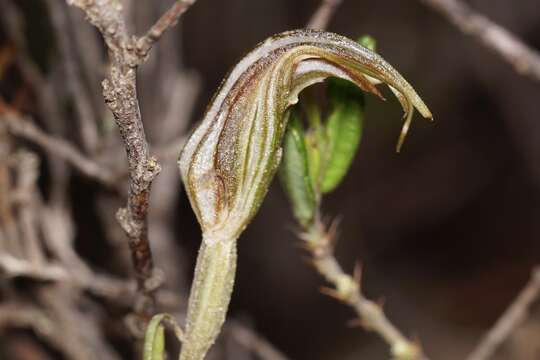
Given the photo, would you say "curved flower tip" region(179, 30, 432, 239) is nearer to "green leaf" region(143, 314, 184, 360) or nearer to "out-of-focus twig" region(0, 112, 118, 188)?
"green leaf" region(143, 314, 184, 360)

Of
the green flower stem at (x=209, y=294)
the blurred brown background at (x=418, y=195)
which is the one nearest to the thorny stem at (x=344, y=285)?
the green flower stem at (x=209, y=294)

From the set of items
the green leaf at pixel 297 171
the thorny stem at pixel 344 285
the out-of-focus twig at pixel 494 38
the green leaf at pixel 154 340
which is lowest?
the green leaf at pixel 154 340

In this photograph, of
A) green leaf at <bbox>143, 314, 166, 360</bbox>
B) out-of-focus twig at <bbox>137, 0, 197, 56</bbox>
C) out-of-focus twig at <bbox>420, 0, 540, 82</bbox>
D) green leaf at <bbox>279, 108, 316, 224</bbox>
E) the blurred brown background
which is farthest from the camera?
the blurred brown background

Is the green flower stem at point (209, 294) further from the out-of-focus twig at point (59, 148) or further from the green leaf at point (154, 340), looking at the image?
the out-of-focus twig at point (59, 148)

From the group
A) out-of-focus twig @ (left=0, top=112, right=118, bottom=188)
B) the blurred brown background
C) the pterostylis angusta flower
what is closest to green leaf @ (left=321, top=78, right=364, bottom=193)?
the pterostylis angusta flower

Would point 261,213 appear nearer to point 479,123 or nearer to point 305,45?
point 479,123

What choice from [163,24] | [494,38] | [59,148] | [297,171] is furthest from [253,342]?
[163,24]
